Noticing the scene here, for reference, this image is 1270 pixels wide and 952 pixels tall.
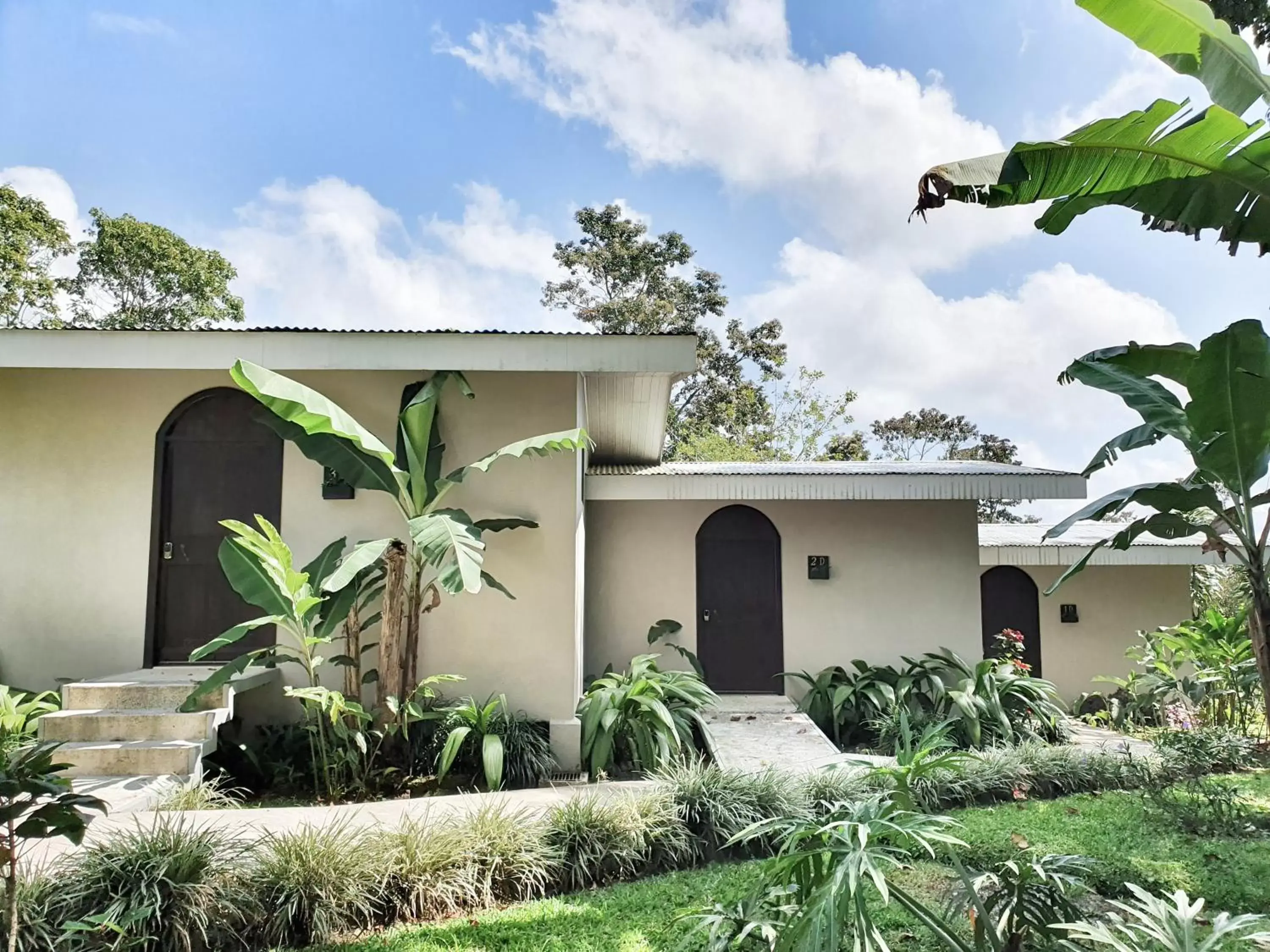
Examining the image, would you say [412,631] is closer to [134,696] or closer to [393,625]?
[393,625]

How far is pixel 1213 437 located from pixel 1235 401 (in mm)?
230

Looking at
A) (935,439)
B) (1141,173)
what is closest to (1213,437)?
(1141,173)

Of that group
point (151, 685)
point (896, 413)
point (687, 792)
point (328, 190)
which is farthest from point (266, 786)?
point (896, 413)

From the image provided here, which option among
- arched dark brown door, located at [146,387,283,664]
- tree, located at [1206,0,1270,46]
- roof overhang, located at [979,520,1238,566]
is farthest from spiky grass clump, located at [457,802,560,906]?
tree, located at [1206,0,1270,46]

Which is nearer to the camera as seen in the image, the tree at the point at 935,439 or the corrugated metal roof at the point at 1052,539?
the corrugated metal roof at the point at 1052,539

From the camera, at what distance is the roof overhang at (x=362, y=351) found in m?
5.83

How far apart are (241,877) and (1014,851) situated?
4243 mm

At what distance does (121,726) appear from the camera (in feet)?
17.3

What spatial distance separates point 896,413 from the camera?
1235 inches

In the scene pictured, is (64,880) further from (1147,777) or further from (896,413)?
(896,413)

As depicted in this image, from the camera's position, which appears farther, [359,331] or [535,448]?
[359,331]

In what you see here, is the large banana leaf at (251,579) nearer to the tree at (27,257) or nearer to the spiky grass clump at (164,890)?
the spiky grass clump at (164,890)

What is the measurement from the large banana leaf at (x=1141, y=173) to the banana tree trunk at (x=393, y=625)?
4.34 meters

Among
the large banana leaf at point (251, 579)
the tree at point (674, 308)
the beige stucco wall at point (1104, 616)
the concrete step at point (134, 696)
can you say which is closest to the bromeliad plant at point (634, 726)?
the large banana leaf at point (251, 579)
